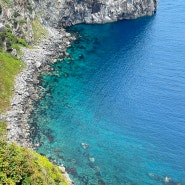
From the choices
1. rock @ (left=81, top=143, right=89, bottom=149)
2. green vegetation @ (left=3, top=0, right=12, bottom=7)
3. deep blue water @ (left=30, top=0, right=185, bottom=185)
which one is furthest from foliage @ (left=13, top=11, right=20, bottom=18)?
rock @ (left=81, top=143, right=89, bottom=149)

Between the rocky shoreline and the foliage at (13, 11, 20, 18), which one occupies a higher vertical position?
the foliage at (13, 11, 20, 18)

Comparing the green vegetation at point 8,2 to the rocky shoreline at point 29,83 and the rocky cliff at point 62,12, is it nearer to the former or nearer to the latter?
the rocky cliff at point 62,12

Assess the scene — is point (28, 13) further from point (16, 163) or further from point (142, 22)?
point (16, 163)

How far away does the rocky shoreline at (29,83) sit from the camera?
94438mm

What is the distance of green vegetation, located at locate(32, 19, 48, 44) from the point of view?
14162 centimetres

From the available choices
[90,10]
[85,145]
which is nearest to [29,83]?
[85,145]

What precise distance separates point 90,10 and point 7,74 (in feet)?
231

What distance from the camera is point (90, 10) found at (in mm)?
170250

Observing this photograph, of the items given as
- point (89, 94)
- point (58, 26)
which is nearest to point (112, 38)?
point (58, 26)

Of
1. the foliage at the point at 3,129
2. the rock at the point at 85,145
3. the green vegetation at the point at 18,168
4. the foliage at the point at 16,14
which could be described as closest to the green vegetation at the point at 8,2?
the foliage at the point at 16,14

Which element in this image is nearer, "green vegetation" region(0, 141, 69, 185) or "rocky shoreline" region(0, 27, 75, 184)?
"green vegetation" region(0, 141, 69, 185)

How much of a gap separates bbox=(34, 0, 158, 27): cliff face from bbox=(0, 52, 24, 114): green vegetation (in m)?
39.0

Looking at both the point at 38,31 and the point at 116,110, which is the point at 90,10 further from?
the point at 116,110

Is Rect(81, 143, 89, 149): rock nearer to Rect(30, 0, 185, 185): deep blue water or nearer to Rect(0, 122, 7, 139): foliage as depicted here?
Rect(30, 0, 185, 185): deep blue water
